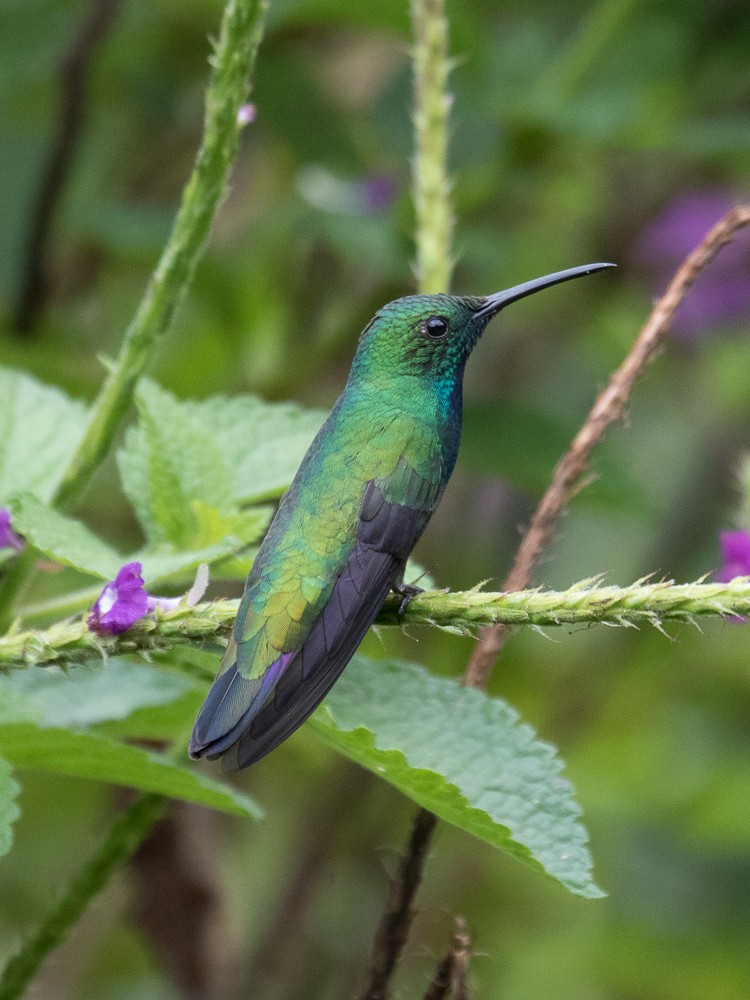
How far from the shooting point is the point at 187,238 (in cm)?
113

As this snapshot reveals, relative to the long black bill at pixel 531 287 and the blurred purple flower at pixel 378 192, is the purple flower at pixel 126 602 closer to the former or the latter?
the long black bill at pixel 531 287

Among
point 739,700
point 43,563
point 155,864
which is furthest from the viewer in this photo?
point 739,700

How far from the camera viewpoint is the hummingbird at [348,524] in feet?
3.58

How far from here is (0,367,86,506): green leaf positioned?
51.8 inches

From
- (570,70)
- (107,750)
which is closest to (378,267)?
(570,70)

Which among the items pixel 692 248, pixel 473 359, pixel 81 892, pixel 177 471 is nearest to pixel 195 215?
pixel 177 471

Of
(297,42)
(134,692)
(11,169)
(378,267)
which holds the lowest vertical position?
(134,692)

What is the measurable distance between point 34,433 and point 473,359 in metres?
2.33

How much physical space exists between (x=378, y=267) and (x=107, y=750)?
4.81ft

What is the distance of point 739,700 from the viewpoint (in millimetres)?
3359

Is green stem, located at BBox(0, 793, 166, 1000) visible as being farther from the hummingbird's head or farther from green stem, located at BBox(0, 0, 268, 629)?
the hummingbird's head

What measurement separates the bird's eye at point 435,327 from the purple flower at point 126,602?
584mm

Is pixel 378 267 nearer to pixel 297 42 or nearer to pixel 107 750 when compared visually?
pixel 297 42

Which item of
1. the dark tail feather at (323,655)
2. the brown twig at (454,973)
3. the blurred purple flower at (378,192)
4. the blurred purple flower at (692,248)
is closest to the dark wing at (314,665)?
the dark tail feather at (323,655)
